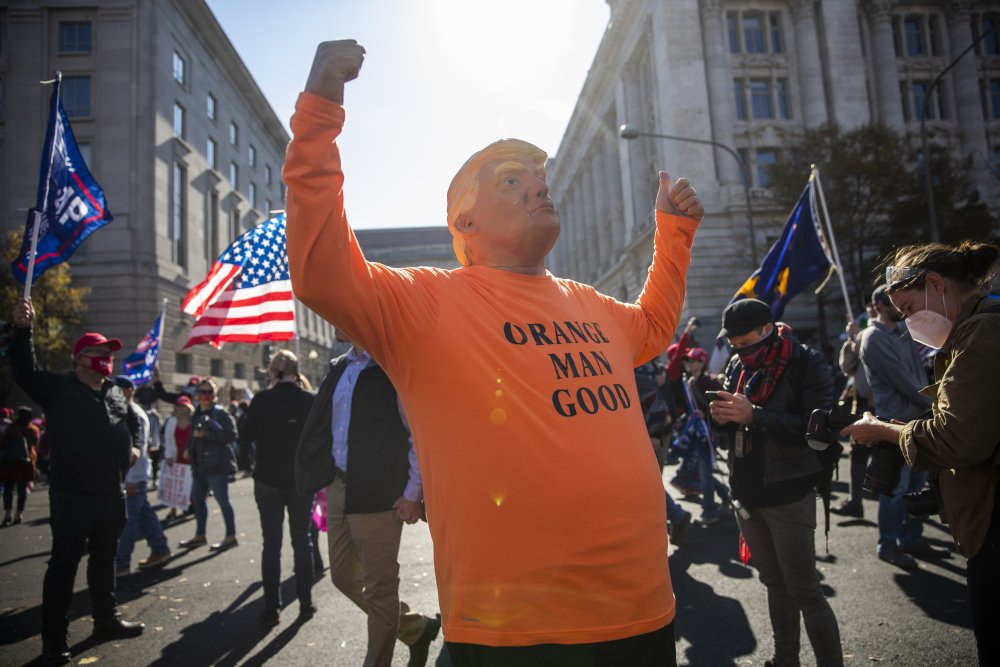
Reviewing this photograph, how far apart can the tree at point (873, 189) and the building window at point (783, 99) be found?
7182 mm

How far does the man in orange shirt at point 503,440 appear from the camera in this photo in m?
1.44

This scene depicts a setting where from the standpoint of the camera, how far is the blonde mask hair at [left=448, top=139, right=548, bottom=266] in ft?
6.48

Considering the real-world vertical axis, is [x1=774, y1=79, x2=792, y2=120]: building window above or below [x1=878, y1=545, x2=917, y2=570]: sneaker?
above

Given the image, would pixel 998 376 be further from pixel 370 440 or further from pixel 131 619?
pixel 131 619

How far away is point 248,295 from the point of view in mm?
7215

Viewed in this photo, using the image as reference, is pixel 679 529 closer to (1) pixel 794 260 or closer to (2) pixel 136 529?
(1) pixel 794 260

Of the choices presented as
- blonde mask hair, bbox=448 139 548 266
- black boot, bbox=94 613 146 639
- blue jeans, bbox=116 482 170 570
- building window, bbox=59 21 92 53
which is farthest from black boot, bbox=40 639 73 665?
building window, bbox=59 21 92 53

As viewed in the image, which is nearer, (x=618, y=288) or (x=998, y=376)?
(x=998, y=376)

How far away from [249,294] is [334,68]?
6289mm

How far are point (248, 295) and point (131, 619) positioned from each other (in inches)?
135

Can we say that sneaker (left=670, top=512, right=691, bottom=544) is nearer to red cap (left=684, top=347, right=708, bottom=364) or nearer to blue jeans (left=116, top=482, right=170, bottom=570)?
red cap (left=684, top=347, right=708, bottom=364)

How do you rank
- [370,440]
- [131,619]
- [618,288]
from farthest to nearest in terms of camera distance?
[618,288] < [131,619] < [370,440]

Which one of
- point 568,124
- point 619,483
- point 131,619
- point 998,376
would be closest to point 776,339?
point 998,376

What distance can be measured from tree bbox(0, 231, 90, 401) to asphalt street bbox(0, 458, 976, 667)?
18.4 meters
